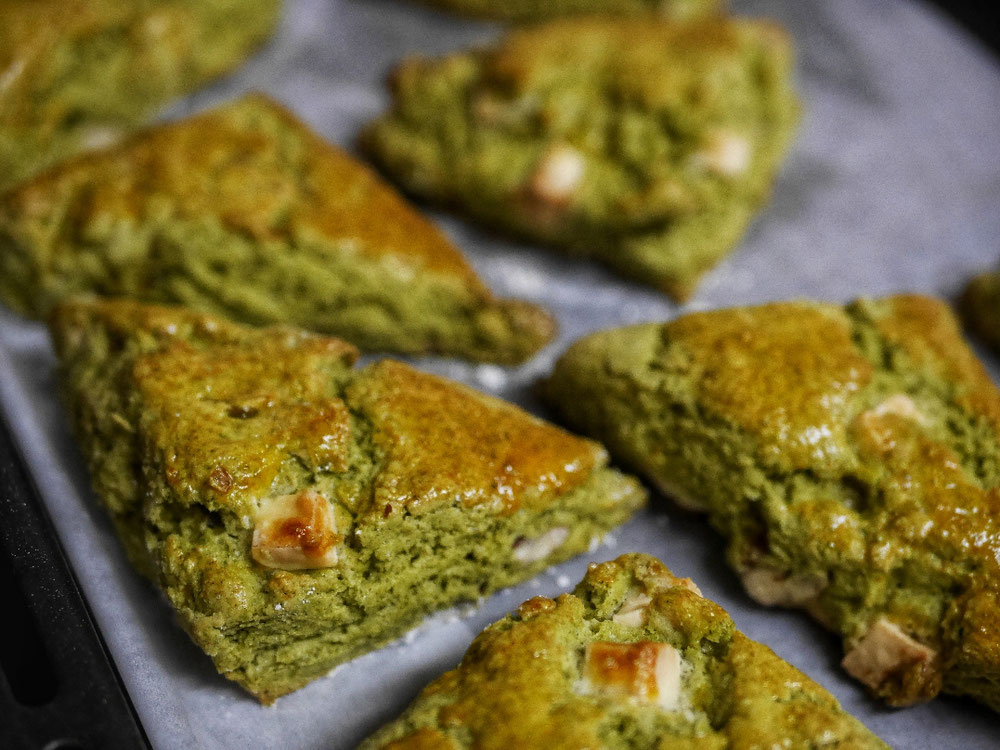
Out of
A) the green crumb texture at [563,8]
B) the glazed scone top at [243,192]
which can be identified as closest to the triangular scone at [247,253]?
the glazed scone top at [243,192]

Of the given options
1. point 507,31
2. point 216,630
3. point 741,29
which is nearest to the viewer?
point 216,630

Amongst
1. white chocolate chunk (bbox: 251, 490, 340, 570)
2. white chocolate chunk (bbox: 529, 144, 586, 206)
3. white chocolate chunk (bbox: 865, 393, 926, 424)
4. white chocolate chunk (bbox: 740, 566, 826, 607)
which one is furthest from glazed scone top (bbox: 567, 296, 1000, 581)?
white chocolate chunk (bbox: 251, 490, 340, 570)

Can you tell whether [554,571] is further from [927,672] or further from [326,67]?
[326,67]

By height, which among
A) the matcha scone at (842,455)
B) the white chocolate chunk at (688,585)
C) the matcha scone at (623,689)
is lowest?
the matcha scone at (623,689)

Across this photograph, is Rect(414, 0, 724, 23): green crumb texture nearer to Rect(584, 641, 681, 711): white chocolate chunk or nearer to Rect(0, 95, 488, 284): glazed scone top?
Rect(0, 95, 488, 284): glazed scone top

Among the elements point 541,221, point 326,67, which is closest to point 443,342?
point 541,221

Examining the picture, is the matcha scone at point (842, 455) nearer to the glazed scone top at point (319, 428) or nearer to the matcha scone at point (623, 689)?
the glazed scone top at point (319, 428)
